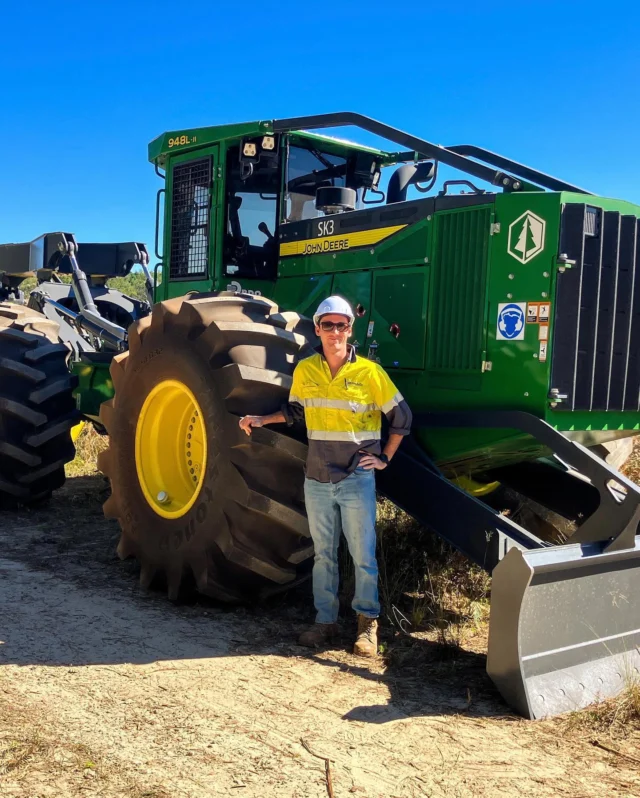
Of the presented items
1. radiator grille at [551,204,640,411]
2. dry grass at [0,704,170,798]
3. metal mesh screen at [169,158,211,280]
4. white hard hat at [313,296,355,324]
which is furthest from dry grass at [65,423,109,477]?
dry grass at [0,704,170,798]

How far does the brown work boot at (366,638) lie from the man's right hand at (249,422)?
1165 mm

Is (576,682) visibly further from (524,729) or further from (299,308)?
(299,308)

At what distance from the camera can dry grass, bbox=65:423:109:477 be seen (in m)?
10.0

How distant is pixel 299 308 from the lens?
6.30 meters

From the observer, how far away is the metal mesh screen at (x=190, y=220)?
6.68 meters

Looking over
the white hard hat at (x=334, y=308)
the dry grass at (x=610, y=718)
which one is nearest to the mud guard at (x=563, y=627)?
the dry grass at (x=610, y=718)

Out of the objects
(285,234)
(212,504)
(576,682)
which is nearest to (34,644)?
(212,504)

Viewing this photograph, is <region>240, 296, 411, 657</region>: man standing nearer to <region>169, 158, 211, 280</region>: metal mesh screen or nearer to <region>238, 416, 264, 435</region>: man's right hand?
<region>238, 416, 264, 435</region>: man's right hand

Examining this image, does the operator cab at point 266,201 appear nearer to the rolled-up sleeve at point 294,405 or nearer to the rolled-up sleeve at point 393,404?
the rolled-up sleeve at point 294,405

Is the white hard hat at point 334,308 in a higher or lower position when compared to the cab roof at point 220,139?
lower

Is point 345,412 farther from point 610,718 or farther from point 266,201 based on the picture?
point 266,201

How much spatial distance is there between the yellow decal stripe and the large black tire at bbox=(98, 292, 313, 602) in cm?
95

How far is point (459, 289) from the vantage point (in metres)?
5.14

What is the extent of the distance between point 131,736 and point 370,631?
156 cm
